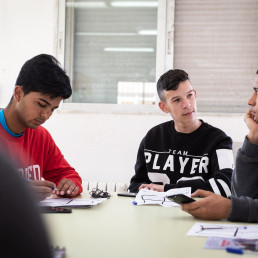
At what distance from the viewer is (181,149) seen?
2.15 meters

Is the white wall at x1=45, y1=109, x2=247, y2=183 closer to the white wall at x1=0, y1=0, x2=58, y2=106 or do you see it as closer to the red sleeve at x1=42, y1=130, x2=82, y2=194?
the white wall at x1=0, y1=0, x2=58, y2=106

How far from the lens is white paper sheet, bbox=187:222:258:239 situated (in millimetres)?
984

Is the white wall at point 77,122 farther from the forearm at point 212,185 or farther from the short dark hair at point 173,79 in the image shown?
the forearm at point 212,185

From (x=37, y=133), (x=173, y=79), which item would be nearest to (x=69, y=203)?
(x=37, y=133)

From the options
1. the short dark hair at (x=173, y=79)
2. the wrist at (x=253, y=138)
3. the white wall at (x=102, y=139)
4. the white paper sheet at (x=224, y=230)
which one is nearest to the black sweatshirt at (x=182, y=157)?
the short dark hair at (x=173, y=79)

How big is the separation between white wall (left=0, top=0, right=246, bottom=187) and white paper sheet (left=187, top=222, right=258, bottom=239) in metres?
2.06

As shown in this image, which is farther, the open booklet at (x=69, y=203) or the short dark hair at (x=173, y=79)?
the short dark hair at (x=173, y=79)

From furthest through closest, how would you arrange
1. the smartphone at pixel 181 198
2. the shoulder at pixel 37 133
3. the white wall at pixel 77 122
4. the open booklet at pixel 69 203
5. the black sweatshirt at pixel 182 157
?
the white wall at pixel 77 122 < the black sweatshirt at pixel 182 157 < the shoulder at pixel 37 133 < the open booklet at pixel 69 203 < the smartphone at pixel 181 198

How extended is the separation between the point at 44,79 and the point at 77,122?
5.04 ft

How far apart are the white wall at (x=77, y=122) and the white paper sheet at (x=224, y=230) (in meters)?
2.06

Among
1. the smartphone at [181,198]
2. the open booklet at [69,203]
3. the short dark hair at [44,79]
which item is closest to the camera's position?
the smartphone at [181,198]

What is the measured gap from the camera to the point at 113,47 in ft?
11.1

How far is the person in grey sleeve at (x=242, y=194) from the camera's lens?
3.91 feet

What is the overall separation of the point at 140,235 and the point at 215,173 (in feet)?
3.33
